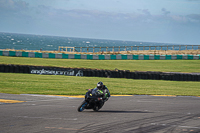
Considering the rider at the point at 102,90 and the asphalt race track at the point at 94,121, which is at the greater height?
the rider at the point at 102,90

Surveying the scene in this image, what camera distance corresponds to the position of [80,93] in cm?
1691

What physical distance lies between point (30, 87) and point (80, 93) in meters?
3.47

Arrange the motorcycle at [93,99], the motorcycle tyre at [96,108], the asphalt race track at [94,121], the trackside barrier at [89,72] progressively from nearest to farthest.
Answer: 1. the asphalt race track at [94,121]
2. the motorcycle at [93,99]
3. the motorcycle tyre at [96,108]
4. the trackside barrier at [89,72]

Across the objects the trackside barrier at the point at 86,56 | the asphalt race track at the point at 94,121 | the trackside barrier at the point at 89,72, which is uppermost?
the trackside barrier at the point at 86,56

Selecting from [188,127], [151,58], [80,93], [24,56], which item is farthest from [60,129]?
[151,58]

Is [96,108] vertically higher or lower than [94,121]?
higher

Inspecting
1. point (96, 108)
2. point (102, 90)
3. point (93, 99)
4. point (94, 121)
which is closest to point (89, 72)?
point (96, 108)

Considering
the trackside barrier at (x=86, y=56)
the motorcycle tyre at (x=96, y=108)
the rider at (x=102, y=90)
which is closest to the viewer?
the rider at (x=102, y=90)

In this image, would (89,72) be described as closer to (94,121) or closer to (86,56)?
(86,56)

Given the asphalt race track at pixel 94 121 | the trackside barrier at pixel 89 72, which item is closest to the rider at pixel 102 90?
the asphalt race track at pixel 94 121

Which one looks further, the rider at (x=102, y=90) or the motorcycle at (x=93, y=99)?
the rider at (x=102, y=90)

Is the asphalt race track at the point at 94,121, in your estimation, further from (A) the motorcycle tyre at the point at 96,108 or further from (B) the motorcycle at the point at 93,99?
(A) the motorcycle tyre at the point at 96,108

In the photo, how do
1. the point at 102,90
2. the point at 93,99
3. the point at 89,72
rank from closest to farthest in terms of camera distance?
the point at 93,99, the point at 102,90, the point at 89,72

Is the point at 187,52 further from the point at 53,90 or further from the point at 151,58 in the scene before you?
the point at 53,90
